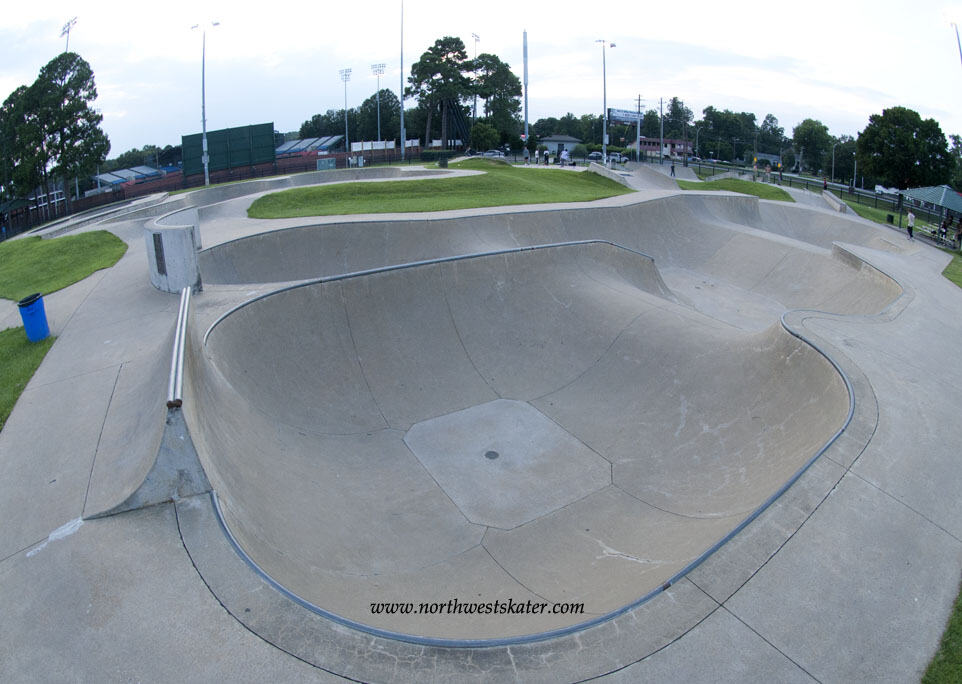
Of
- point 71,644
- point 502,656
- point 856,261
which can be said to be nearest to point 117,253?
point 71,644

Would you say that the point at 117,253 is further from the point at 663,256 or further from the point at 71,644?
the point at 663,256

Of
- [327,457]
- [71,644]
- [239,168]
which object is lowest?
[327,457]

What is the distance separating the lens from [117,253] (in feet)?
57.0

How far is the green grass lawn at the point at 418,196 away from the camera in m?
21.7

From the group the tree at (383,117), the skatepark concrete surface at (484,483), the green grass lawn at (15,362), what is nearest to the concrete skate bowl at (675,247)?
the skatepark concrete surface at (484,483)

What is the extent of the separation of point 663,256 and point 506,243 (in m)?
7.61

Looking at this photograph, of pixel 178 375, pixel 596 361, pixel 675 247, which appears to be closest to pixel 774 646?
pixel 178 375

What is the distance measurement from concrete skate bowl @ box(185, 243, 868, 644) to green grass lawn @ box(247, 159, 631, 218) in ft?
32.2

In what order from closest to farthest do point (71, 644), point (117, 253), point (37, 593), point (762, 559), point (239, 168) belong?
point (71, 644) → point (37, 593) → point (762, 559) → point (117, 253) → point (239, 168)

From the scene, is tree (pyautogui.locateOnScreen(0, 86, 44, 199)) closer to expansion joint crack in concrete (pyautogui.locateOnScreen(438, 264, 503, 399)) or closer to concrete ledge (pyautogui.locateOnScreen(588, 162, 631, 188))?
expansion joint crack in concrete (pyautogui.locateOnScreen(438, 264, 503, 399))

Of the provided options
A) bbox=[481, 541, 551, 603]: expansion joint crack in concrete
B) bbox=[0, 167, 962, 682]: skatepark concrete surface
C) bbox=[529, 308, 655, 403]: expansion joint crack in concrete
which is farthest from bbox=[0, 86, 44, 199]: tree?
bbox=[481, 541, 551, 603]: expansion joint crack in concrete

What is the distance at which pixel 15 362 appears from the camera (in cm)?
950

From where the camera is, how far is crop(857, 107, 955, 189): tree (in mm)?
42031

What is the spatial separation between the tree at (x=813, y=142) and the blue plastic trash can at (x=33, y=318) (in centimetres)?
11196
